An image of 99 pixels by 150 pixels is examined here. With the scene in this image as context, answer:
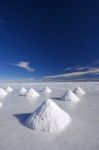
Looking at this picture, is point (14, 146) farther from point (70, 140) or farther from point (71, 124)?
point (71, 124)

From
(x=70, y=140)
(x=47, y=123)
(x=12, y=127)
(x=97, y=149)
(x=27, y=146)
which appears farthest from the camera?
(x=12, y=127)

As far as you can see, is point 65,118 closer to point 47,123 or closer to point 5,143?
point 47,123

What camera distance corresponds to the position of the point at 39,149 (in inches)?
194

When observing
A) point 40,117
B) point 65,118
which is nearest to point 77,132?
point 65,118

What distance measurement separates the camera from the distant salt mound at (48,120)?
654cm

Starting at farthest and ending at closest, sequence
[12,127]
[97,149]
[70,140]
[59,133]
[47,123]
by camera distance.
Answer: [12,127] → [47,123] → [59,133] → [70,140] → [97,149]

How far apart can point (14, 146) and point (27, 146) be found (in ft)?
1.66

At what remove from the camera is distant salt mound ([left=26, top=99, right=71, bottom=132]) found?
6543mm

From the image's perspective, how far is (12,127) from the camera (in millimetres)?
7094

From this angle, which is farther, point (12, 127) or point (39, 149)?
point (12, 127)

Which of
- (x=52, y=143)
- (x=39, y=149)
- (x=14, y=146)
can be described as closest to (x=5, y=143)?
(x=14, y=146)

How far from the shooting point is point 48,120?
6.77 m

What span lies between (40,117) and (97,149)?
10.3ft

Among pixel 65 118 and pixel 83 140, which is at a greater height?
pixel 65 118
